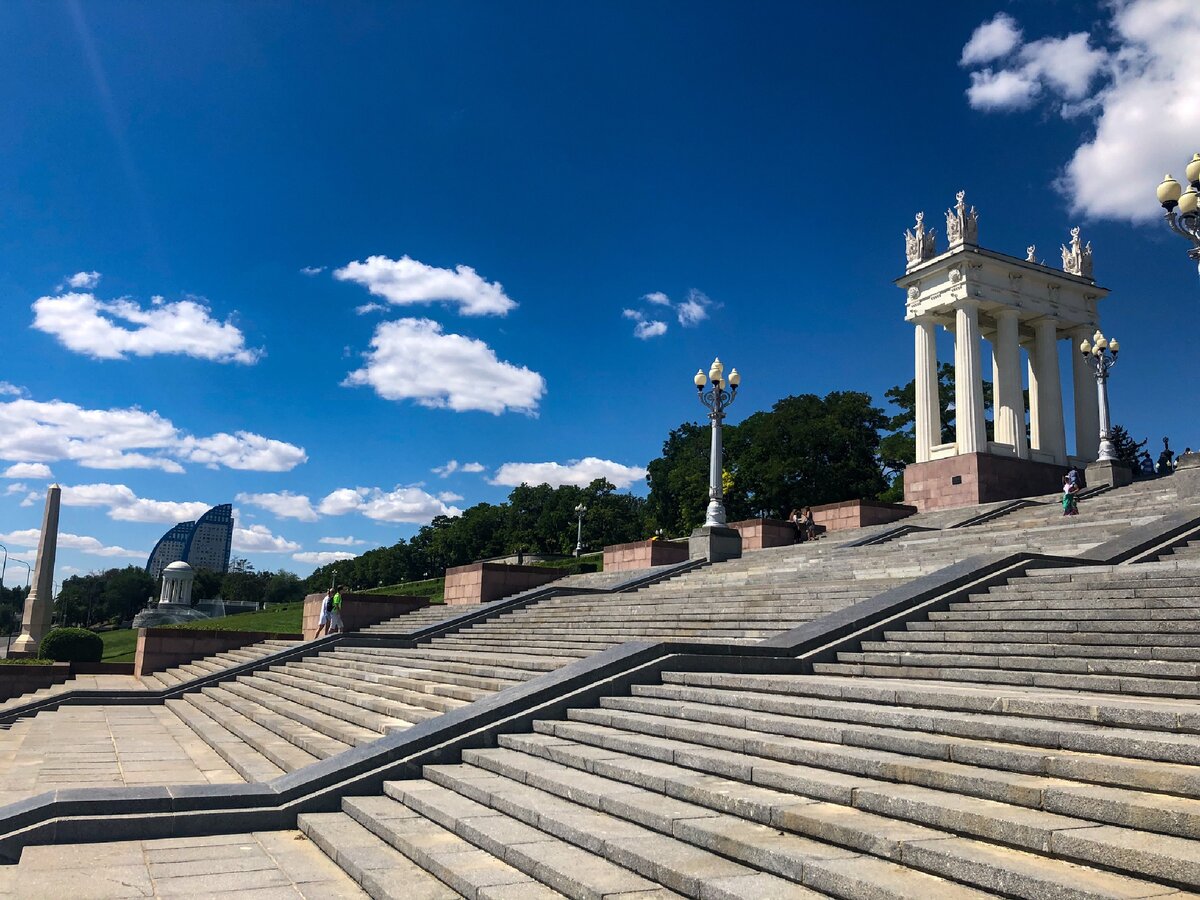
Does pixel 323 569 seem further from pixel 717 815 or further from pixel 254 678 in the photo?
pixel 717 815

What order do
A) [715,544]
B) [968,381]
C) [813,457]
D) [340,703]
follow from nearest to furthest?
[340,703] < [715,544] < [968,381] < [813,457]

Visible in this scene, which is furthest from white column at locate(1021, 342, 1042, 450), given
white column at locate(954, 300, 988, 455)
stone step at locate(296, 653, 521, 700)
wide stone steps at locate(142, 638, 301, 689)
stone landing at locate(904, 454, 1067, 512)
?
stone step at locate(296, 653, 521, 700)

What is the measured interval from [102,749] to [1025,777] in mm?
10294

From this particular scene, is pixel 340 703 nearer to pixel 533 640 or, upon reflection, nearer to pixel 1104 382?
pixel 533 640

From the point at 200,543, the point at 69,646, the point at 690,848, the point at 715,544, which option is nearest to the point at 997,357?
the point at 715,544

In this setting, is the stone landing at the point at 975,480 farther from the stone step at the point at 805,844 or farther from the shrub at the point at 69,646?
the stone step at the point at 805,844

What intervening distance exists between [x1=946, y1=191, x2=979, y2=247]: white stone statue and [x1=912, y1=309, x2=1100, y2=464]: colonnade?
95.9 inches

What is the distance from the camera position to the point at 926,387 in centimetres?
3384

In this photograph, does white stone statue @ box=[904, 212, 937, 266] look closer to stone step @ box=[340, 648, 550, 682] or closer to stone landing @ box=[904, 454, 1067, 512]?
stone landing @ box=[904, 454, 1067, 512]

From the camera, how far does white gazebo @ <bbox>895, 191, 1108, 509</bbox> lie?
30750mm

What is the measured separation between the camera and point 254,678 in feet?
→ 55.1

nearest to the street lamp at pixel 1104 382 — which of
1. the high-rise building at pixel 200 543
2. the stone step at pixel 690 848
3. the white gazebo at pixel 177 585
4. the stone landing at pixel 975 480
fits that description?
the stone landing at pixel 975 480

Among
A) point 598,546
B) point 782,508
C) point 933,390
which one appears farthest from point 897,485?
point 598,546

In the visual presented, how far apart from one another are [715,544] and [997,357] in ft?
59.6
